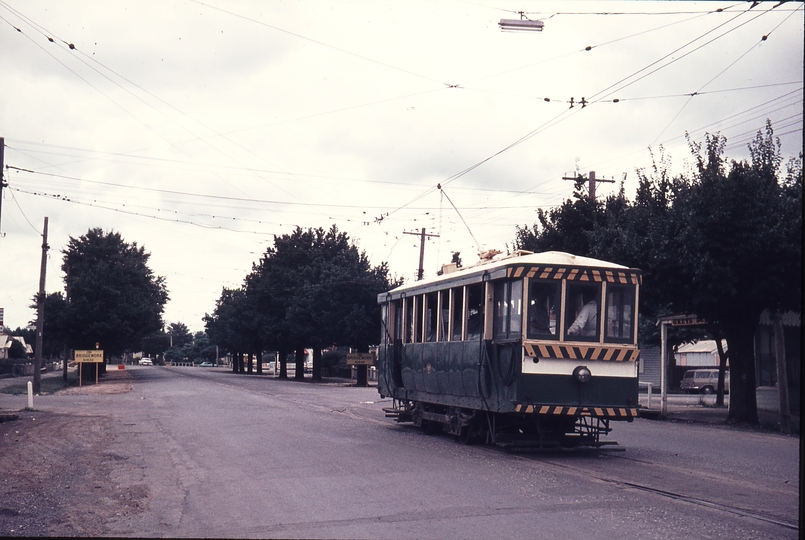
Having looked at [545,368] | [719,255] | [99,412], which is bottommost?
[99,412]

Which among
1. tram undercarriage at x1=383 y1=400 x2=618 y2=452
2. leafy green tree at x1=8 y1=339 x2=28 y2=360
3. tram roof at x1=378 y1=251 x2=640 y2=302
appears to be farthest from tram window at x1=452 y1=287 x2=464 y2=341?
leafy green tree at x1=8 y1=339 x2=28 y2=360

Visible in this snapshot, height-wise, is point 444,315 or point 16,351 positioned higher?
point 444,315

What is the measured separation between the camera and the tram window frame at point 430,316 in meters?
17.8

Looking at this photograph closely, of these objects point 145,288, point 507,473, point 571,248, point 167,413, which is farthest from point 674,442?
point 145,288

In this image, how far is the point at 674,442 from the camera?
17500 mm

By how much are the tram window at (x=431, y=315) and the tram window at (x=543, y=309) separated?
3917mm

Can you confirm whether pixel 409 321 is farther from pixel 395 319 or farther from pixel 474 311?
pixel 474 311

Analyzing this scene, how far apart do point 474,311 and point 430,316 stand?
8.26 feet

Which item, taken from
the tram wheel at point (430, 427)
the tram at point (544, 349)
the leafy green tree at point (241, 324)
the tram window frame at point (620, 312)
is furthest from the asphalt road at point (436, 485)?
the leafy green tree at point (241, 324)

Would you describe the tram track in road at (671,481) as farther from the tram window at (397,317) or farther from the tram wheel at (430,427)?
the tram window at (397,317)

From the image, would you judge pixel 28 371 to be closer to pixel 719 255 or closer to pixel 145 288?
pixel 145 288

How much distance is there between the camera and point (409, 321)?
1958 centimetres

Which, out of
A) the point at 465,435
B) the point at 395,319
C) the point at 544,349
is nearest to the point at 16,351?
the point at 395,319

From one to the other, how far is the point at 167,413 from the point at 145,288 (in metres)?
42.9
